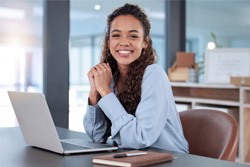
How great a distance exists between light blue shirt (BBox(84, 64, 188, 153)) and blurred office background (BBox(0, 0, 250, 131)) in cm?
126

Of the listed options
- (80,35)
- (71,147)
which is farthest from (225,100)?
(71,147)

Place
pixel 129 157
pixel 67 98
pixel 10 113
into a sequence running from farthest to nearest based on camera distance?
A: pixel 67 98 < pixel 10 113 < pixel 129 157

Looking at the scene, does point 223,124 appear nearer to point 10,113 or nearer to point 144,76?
point 144,76

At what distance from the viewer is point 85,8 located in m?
3.60

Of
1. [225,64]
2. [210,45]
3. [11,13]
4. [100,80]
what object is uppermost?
[11,13]

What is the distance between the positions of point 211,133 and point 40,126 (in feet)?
2.64

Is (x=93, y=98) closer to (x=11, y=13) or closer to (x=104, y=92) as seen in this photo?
(x=104, y=92)

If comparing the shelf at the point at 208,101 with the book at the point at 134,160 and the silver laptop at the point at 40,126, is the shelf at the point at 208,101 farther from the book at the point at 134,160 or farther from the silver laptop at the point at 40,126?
the book at the point at 134,160

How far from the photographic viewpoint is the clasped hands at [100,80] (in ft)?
5.38

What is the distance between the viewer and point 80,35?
357 cm

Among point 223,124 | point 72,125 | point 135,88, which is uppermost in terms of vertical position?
point 135,88

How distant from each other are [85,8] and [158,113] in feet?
7.36

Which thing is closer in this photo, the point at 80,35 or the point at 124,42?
the point at 124,42

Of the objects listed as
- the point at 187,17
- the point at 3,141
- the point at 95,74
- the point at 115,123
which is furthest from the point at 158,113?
the point at 187,17
